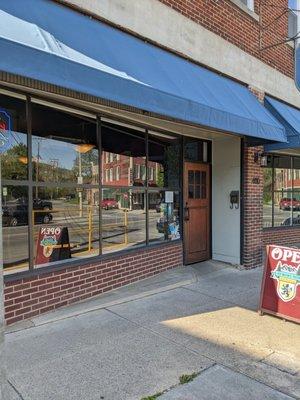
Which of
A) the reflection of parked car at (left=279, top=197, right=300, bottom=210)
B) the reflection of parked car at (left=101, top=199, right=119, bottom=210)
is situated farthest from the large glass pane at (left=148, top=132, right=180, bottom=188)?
the reflection of parked car at (left=279, top=197, right=300, bottom=210)

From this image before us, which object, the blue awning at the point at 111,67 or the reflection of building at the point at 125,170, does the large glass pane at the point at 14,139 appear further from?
the reflection of building at the point at 125,170

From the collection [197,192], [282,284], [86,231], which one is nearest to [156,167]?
[197,192]

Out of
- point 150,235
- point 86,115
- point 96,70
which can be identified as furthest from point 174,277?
point 96,70

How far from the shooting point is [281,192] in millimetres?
10656

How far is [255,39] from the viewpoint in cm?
862

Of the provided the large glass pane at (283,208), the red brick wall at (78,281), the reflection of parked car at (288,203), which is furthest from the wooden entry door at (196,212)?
the reflection of parked car at (288,203)

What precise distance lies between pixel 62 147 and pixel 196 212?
353 cm

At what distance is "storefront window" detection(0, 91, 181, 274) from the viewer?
5109 mm

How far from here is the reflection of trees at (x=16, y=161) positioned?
201 inches

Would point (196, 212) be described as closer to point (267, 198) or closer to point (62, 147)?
point (267, 198)

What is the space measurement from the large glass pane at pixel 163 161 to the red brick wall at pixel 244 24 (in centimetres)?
224

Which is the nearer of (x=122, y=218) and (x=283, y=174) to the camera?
(x=122, y=218)

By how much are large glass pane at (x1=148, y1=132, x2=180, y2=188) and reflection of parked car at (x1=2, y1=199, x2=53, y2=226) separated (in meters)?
2.28

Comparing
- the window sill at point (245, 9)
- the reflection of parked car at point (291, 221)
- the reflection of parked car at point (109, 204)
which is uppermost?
the window sill at point (245, 9)
